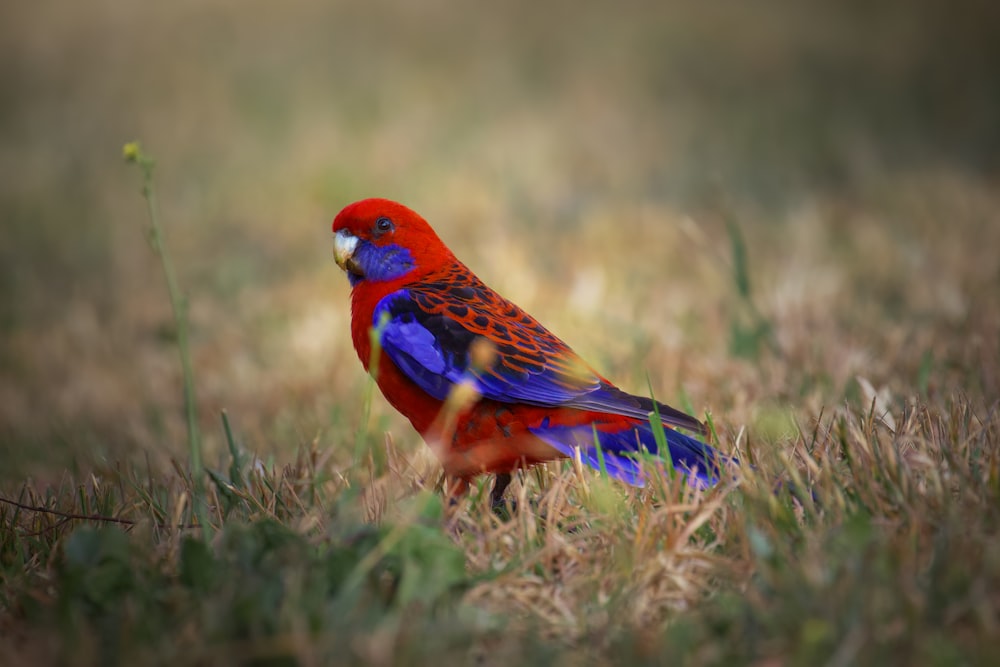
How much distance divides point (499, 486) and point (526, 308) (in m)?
2.51

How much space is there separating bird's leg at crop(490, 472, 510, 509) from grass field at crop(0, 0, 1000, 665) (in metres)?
0.09

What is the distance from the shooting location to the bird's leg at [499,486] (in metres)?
2.60

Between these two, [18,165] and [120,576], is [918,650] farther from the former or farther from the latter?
[18,165]

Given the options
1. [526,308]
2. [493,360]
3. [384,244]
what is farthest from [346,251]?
[526,308]

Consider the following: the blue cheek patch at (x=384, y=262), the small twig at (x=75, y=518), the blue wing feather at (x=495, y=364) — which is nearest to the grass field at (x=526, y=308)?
the small twig at (x=75, y=518)

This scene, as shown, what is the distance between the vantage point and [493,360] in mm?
2627

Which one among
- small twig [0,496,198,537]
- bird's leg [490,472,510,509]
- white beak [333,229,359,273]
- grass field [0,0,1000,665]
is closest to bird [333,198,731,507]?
bird's leg [490,472,510,509]

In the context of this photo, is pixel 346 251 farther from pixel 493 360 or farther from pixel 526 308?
pixel 526 308

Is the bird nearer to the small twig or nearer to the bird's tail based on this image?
the bird's tail

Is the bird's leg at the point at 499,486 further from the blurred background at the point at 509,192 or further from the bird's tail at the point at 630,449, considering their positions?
the blurred background at the point at 509,192

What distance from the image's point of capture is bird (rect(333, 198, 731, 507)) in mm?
2525

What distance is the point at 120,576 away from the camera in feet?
6.39

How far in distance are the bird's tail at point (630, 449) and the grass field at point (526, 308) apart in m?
0.07

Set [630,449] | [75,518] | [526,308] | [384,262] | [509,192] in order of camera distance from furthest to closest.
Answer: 1. [509,192]
2. [526,308]
3. [384,262]
4. [630,449]
5. [75,518]
